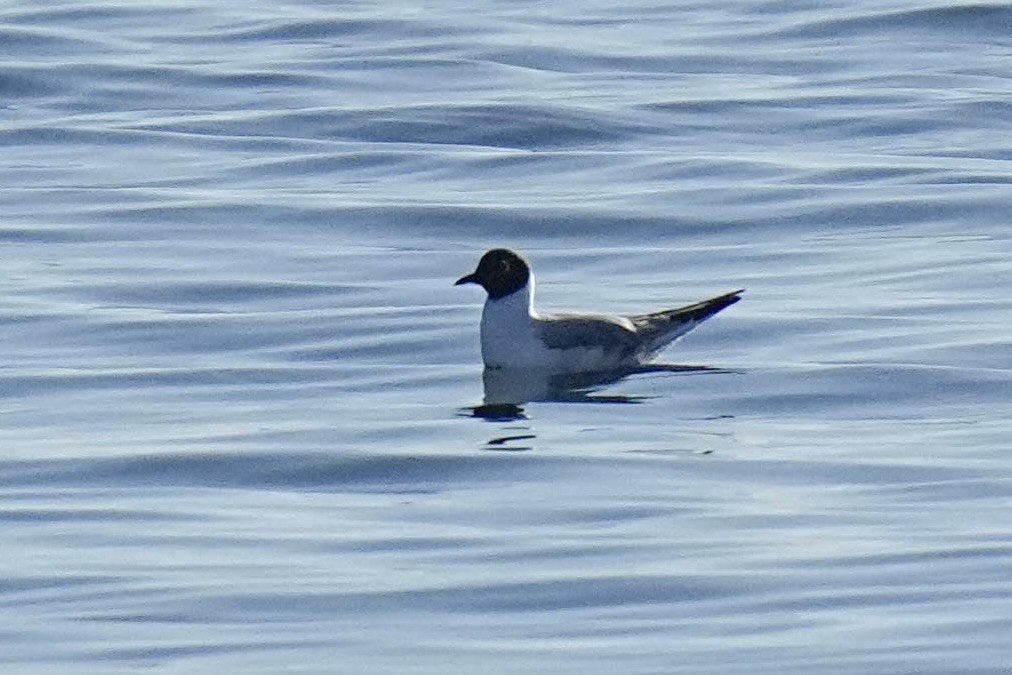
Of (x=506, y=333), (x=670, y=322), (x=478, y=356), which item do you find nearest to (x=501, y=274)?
(x=506, y=333)

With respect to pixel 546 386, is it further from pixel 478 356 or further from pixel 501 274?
pixel 478 356

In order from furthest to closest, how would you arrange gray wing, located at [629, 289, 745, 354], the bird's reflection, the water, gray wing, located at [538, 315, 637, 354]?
gray wing, located at [629, 289, 745, 354]
gray wing, located at [538, 315, 637, 354]
the bird's reflection
the water

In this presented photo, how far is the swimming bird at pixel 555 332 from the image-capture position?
1467 cm

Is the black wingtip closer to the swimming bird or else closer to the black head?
the swimming bird

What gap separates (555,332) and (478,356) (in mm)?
897

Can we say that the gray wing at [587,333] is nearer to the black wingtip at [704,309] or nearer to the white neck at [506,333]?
the white neck at [506,333]

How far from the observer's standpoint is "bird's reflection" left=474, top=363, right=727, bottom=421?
13992mm

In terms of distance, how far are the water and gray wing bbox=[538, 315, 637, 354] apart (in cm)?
22

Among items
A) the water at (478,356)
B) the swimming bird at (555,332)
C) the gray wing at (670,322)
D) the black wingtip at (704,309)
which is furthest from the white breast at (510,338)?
the black wingtip at (704,309)

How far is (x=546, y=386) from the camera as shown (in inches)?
576

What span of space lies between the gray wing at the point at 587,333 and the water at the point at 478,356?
22 centimetres

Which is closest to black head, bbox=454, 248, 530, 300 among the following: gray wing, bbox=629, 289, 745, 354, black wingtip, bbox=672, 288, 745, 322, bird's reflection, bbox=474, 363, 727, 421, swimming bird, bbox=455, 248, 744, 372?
swimming bird, bbox=455, 248, 744, 372

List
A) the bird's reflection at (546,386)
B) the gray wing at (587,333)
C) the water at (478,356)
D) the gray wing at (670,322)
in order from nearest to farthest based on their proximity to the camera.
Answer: the water at (478,356)
the bird's reflection at (546,386)
the gray wing at (587,333)
the gray wing at (670,322)

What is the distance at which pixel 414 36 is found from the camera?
31.4 m
